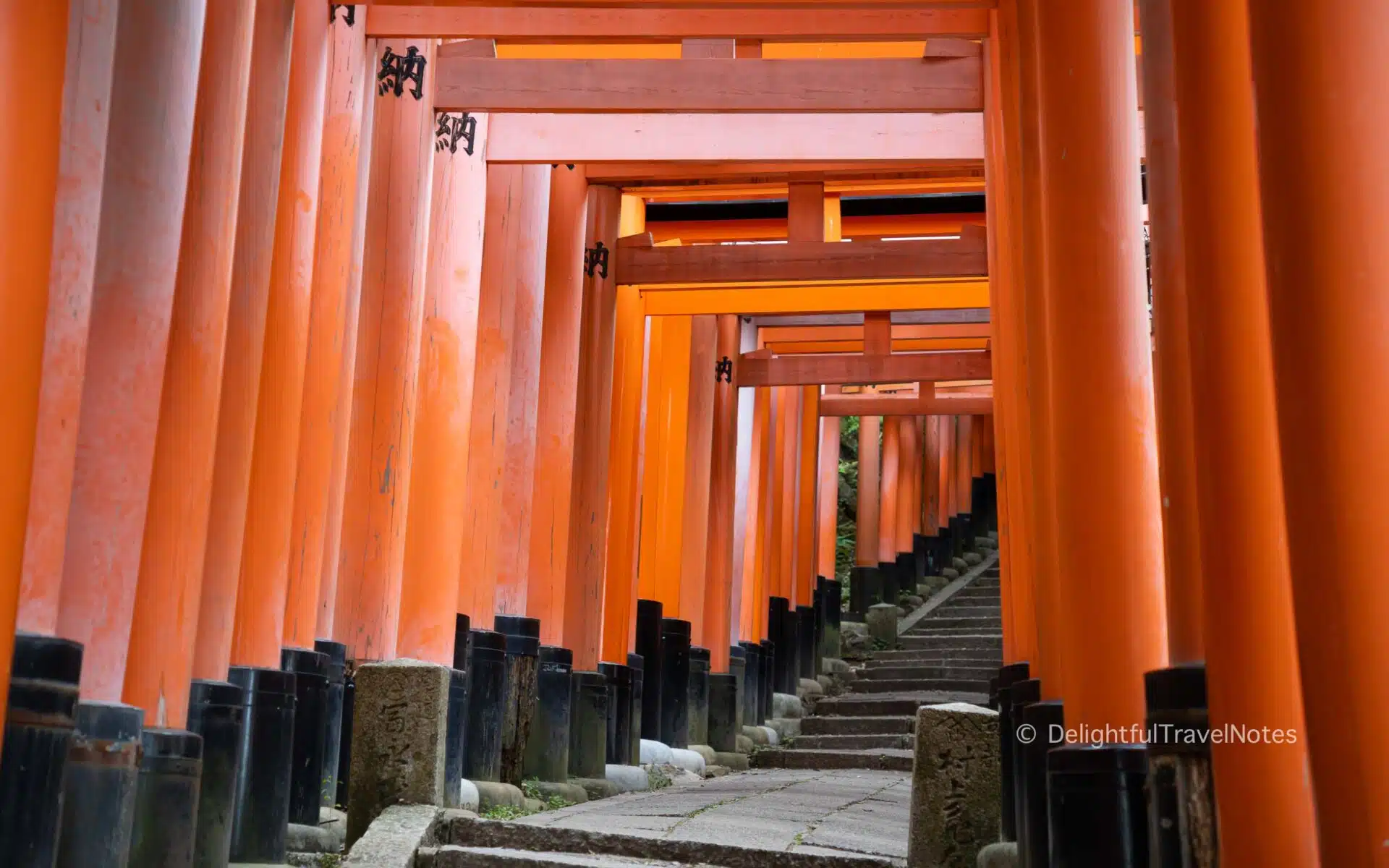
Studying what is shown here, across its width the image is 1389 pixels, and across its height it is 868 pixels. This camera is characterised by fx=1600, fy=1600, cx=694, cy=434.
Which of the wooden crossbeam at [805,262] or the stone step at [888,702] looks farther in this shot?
the stone step at [888,702]

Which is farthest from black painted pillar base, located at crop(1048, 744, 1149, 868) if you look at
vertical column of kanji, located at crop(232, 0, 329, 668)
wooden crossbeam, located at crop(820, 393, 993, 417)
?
wooden crossbeam, located at crop(820, 393, 993, 417)

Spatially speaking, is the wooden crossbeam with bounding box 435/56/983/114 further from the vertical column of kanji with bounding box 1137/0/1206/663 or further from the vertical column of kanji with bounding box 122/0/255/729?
the vertical column of kanji with bounding box 1137/0/1206/663

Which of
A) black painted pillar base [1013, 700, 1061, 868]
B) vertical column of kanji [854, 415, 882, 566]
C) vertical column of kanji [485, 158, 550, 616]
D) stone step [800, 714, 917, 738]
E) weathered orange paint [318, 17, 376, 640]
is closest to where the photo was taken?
black painted pillar base [1013, 700, 1061, 868]

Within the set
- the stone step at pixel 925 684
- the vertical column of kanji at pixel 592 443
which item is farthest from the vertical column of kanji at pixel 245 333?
the stone step at pixel 925 684

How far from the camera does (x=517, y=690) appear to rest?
9.61 m

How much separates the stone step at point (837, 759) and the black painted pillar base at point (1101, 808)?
26.8ft

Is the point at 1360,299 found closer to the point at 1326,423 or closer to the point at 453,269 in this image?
the point at 1326,423

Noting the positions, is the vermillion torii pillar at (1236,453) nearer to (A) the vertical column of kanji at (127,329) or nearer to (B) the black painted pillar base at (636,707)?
(A) the vertical column of kanji at (127,329)

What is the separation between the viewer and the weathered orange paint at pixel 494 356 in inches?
376

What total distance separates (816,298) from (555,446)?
110 inches

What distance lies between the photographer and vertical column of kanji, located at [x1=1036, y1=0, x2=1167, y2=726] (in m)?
4.41

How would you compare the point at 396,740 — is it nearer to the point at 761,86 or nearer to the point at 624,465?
the point at 761,86

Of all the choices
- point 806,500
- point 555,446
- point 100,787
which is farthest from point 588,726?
point 806,500

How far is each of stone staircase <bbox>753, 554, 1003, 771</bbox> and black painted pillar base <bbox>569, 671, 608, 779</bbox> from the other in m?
2.55
